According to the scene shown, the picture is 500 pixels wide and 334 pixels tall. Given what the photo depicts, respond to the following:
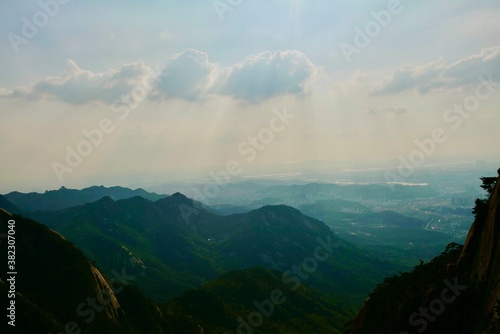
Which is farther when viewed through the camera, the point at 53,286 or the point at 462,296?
the point at 53,286

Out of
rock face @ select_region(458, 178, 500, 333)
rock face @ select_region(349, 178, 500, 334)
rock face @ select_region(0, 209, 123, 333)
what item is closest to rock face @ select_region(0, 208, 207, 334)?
rock face @ select_region(0, 209, 123, 333)

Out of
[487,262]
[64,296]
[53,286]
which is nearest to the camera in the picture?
[487,262]

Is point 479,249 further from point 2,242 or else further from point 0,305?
point 2,242

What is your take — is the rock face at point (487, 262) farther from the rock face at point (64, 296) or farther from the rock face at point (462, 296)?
the rock face at point (64, 296)

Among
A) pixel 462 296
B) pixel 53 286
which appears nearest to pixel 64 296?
pixel 53 286

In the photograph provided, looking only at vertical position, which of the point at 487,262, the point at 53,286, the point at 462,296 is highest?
the point at 487,262

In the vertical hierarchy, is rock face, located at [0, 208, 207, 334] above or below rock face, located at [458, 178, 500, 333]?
below

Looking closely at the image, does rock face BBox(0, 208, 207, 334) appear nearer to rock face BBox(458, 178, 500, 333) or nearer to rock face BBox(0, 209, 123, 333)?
rock face BBox(0, 209, 123, 333)

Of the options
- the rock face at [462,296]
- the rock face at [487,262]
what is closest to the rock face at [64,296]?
the rock face at [462,296]

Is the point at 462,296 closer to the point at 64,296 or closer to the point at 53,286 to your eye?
the point at 64,296
